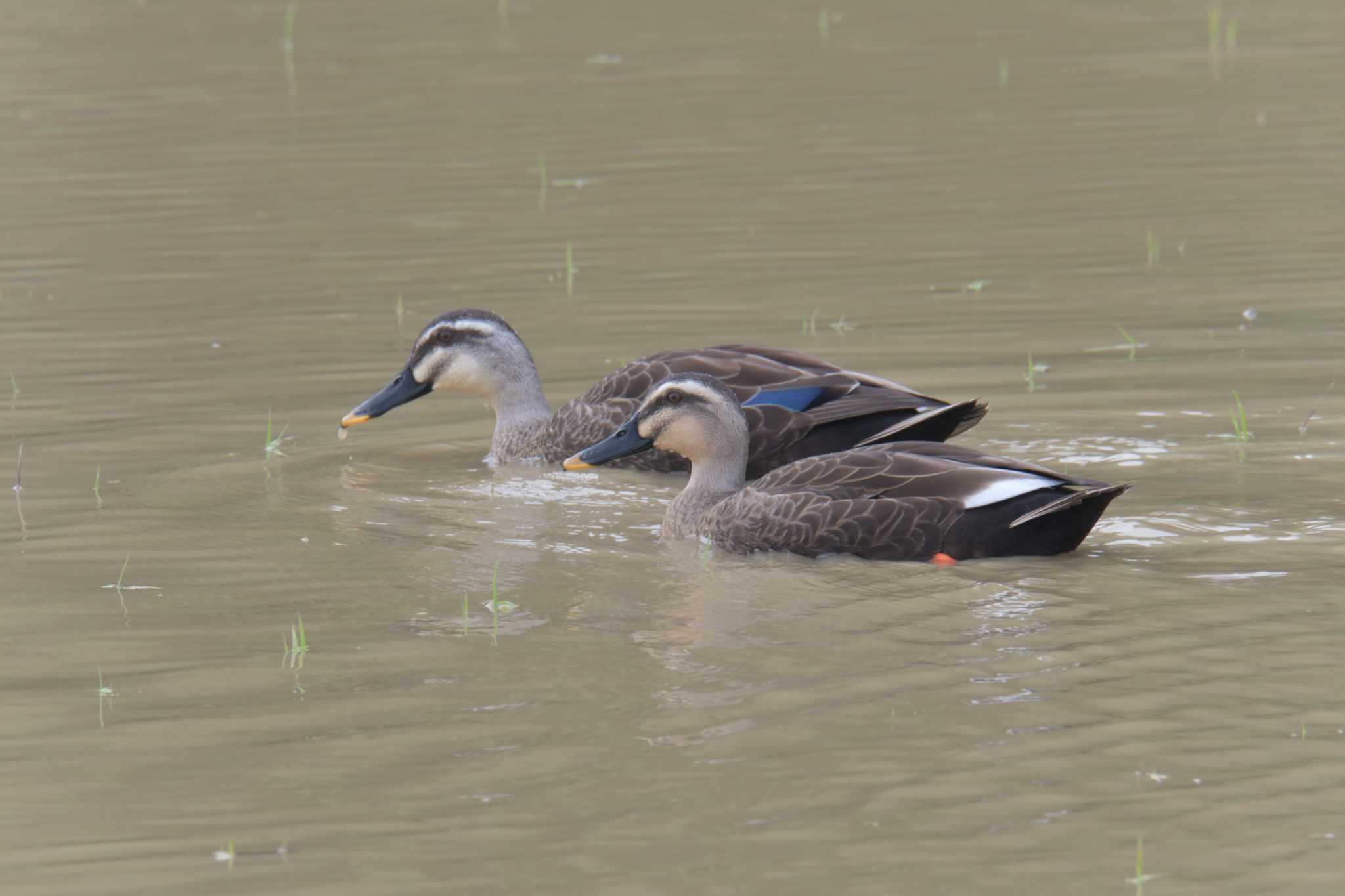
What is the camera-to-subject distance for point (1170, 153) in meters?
16.2

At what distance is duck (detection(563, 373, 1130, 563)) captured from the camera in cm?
730

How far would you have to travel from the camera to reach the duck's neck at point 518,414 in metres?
9.93

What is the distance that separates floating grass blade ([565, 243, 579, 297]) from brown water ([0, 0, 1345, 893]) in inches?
4.8

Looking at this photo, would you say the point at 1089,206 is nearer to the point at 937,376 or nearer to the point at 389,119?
the point at 937,376

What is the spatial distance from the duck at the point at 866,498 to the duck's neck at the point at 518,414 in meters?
1.50

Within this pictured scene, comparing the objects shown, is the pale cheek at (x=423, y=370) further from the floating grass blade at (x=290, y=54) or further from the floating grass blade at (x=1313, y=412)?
the floating grass blade at (x=290, y=54)

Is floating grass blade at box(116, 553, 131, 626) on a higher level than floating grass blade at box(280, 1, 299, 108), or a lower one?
lower

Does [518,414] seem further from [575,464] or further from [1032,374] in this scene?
[1032,374]

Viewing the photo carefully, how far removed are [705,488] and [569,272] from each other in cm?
491

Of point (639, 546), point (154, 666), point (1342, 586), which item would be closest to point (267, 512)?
point (639, 546)

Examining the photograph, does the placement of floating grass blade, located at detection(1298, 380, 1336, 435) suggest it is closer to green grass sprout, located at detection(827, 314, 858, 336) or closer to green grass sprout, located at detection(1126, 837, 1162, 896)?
green grass sprout, located at detection(827, 314, 858, 336)

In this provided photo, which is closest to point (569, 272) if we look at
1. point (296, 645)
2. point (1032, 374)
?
point (1032, 374)

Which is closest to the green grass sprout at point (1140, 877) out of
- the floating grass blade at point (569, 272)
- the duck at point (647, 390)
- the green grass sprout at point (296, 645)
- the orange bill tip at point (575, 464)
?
the green grass sprout at point (296, 645)

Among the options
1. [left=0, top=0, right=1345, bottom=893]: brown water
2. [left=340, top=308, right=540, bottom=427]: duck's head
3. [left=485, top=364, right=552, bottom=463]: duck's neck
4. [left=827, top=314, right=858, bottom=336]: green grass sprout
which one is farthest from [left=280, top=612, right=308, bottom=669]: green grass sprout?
[left=827, top=314, right=858, bottom=336]: green grass sprout
